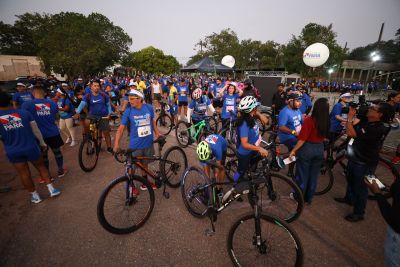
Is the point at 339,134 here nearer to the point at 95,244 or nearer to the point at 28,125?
the point at 95,244

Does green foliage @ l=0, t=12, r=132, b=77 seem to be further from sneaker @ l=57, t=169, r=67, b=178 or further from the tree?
the tree

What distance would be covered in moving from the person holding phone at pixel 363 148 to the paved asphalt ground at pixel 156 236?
0.50 meters

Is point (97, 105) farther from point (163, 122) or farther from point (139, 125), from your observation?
point (163, 122)

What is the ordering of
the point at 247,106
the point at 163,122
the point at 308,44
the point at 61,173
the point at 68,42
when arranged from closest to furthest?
the point at 247,106
the point at 61,173
the point at 163,122
the point at 68,42
the point at 308,44

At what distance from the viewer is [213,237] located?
3232 mm

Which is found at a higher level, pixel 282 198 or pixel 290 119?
pixel 290 119

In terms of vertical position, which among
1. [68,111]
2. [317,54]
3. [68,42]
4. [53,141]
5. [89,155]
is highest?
[68,42]

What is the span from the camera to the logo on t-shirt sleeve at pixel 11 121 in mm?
3506

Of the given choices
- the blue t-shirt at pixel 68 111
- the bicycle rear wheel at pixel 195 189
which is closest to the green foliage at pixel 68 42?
the blue t-shirt at pixel 68 111

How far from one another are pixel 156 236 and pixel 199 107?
13.9 feet

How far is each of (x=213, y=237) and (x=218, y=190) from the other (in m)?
0.78

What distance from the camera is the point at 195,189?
347cm

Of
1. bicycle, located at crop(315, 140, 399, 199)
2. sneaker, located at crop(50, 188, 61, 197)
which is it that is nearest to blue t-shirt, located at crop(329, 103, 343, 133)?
bicycle, located at crop(315, 140, 399, 199)

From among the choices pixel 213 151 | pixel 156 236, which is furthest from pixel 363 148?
pixel 156 236
